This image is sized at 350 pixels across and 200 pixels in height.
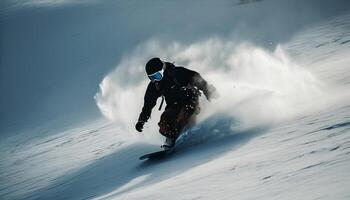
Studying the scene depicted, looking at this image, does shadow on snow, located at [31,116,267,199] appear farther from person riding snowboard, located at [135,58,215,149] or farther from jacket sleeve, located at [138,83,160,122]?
jacket sleeve, located at [138,83,160,122]

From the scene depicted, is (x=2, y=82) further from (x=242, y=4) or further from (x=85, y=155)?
(x=85, y=155)

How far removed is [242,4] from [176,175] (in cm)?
2846

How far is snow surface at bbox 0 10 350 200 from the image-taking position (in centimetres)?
405

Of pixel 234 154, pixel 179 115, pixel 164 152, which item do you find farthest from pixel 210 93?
pixel 234 154

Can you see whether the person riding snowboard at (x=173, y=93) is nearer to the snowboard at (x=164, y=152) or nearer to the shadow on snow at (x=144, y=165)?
the snowboard at (x=164, y=152)

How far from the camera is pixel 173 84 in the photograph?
782 centimetres

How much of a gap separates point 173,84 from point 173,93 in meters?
0.15

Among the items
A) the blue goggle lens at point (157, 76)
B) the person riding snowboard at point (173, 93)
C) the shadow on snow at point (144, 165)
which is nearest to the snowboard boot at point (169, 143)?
the person riding snowboard at point (173, 93)

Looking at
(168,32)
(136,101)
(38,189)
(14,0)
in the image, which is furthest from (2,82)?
(38,189)

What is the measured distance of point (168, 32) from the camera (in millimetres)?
30766

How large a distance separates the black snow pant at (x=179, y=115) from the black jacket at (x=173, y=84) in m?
0.10

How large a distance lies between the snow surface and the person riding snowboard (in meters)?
0.31

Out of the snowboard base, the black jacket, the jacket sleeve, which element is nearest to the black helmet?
the black jacket

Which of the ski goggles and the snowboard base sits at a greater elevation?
the ski goggles
